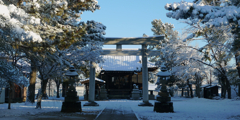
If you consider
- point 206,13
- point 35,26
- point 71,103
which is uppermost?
point 206,13

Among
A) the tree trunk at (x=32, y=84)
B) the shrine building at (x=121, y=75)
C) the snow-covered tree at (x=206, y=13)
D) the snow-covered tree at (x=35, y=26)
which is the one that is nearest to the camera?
the snow-covered tree at (x=35, y=26)

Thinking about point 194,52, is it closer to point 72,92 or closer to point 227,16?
point 72,92

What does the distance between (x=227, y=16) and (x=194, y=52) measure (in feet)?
61.5

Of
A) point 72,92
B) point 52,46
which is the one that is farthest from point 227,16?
point 72,92

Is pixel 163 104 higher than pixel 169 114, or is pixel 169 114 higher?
pixel 163 104

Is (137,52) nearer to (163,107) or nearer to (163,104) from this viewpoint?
(163,104)

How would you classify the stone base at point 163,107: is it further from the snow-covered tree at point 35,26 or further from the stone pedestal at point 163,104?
the snow-covered tree at point 35,26

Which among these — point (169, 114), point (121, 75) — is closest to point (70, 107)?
point (169, 114)

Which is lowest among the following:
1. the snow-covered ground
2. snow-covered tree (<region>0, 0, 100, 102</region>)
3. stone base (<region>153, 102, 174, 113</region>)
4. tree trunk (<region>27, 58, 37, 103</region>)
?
the snow-covered ground

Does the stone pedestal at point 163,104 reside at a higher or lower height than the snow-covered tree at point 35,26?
lower

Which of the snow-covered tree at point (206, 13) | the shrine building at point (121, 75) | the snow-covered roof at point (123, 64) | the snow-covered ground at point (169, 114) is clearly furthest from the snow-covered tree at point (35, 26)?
the snow-covered roof at point (123, 64)

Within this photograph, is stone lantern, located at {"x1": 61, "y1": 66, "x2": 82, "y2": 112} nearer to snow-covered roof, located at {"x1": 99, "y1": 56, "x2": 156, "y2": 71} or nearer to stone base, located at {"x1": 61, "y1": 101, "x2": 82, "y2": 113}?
stone base, located at {"x1": 61, "y1": 101, "x2": 82, "y2": 113}

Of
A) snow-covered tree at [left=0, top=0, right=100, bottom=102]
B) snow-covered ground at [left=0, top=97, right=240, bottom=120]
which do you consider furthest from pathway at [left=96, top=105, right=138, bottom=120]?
snow-covered tree at [left=0, top=0, right=100, bottom=102]

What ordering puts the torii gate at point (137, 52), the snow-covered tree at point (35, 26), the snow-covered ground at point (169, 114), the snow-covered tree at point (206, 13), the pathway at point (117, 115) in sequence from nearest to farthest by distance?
the snow-covered tree at point (35, 26), the snow-covered tree at point (206, 13), the pathway at point (117, 115), the snow-covered ground at point (169, 114), the torii gate at point (137, 52)
